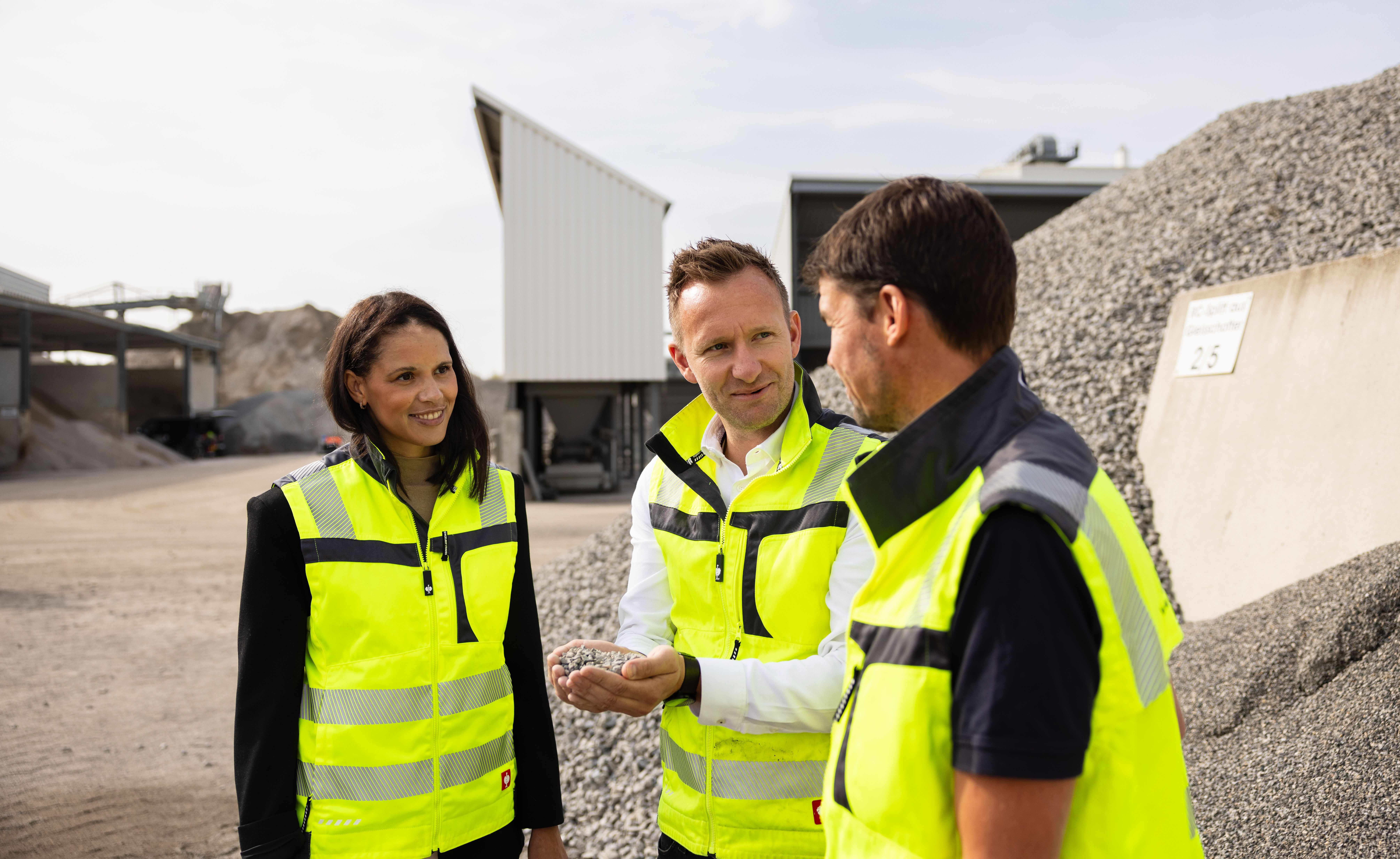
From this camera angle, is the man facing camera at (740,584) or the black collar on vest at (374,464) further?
the black collar on vest at (374,464)

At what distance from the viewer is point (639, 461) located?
24531 mm

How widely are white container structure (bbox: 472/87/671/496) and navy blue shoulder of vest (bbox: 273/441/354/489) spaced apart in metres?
15.6

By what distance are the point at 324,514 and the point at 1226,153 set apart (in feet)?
37.8

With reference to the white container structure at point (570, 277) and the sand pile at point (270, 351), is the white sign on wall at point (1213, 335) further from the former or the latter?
the sand pile at point (270, 351)

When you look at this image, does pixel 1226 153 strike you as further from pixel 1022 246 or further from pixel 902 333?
pixel 902 333

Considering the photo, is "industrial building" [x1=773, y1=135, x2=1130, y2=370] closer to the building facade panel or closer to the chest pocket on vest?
the building facade panel

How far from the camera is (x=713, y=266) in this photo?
1987mm

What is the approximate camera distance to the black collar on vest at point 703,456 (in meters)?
1.96

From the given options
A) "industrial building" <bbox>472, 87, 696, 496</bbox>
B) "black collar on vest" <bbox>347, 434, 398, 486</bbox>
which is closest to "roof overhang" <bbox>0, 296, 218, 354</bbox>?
"industrial building" <bbox>472, 87, 696, 496</bbox>

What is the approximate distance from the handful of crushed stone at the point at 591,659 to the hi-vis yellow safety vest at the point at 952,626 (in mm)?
775

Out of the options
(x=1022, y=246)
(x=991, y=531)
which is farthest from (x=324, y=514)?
(x=1022, y=246)

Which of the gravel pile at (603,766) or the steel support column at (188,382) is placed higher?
the steel support column at (188,382)

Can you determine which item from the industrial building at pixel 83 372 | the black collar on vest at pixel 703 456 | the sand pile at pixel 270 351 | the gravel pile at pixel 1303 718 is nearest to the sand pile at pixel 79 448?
the industrial building at pixel 83 372

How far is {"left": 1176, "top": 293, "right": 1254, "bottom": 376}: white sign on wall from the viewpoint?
19.7 ft
